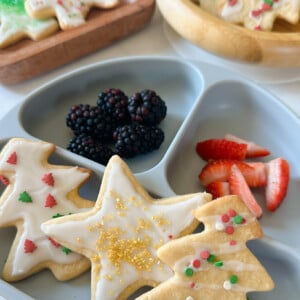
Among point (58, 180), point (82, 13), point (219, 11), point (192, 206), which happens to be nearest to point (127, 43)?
point (82, 13)

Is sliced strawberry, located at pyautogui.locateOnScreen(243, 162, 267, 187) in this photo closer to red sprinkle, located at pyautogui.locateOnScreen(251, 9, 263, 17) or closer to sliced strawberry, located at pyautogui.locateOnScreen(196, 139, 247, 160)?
sliced strawberry, located at pyautogui.locateOnScreen(196, 139, 247, 160)

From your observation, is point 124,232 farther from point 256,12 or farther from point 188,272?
point 256,12

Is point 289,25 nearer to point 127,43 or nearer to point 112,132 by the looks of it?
point 127,43

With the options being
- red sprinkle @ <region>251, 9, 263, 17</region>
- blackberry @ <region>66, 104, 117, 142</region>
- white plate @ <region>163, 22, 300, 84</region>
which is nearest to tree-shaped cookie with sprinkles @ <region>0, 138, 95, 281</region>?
blackberry @ <region>66, 104, 117, 142</region>

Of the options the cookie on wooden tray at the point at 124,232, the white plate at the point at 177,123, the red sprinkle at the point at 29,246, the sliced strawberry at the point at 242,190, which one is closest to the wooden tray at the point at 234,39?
the white plate at the point at 177,123

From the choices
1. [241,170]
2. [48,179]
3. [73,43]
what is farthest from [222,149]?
[73,43]

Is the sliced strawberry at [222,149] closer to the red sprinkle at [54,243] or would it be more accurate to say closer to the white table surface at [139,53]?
the white table surface at [139,53]
